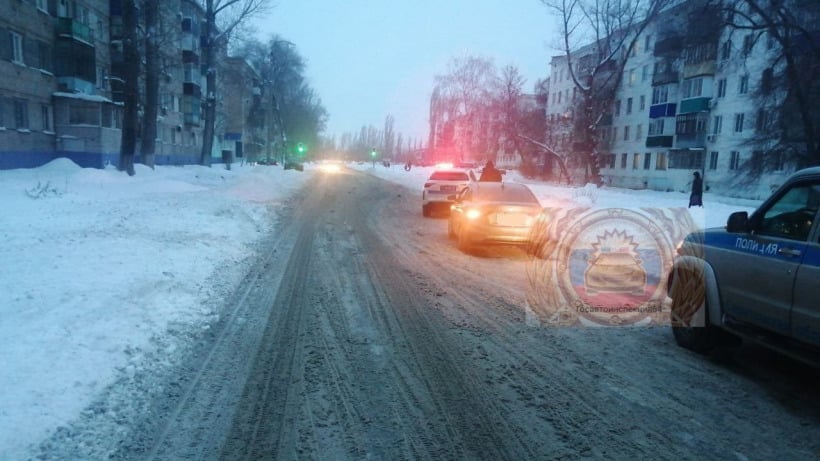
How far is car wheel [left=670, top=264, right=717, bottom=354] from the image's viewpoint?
4863 millimetres

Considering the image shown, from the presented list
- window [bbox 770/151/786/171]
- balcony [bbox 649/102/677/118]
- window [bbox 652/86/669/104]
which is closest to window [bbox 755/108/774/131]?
window [bbox 770/151/786/171]

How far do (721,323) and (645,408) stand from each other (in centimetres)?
141

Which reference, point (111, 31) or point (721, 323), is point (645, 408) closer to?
point (721, 323)

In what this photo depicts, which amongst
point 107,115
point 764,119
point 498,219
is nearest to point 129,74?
point 107,115

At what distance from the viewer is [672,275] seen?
18.0 feet

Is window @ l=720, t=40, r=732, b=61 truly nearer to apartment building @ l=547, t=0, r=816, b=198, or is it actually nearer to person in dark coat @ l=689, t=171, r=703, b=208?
apartment building @ l=547, t=0, r=816, b=198

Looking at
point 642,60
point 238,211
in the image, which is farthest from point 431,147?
point 238,211

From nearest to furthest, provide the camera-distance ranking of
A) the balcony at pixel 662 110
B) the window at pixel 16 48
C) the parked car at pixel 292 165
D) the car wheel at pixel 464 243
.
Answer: the car wheel at pixel 464 243, the window at pixel 16 48, the balcony at pixel 662 110, the parked car at pixel 292 165

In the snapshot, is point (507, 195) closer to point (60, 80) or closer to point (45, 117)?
point (45, 117)

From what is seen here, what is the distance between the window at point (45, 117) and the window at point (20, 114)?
4.67ft

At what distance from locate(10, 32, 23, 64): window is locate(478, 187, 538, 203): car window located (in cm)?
2713

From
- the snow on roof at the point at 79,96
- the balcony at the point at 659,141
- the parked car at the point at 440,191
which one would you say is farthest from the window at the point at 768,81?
the snow on roof at the point at 79,96

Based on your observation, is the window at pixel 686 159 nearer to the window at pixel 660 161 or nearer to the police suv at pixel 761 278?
the window at pixel 660 161

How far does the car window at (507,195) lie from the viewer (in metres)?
10.0
